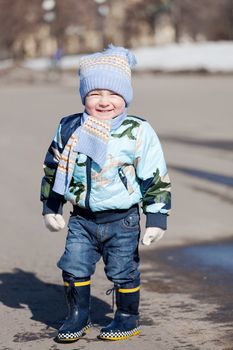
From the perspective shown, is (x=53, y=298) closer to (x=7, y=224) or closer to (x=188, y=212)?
(x=7, y=224)

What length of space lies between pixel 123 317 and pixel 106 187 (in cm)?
64

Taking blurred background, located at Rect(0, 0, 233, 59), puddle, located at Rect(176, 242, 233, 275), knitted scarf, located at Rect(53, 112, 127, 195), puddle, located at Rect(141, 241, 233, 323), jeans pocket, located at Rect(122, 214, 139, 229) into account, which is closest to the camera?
knitted scarf, located at Rect(53, 112, 127, 195)

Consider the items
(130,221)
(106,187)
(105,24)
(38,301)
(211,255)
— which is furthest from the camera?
(105,24)

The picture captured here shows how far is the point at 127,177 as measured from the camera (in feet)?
15.7

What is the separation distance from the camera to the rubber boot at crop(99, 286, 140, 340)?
492cm

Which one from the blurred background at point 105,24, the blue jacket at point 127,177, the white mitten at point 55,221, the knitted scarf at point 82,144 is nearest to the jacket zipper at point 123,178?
the blue jacket at point 127,177

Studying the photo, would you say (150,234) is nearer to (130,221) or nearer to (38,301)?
(130,221)

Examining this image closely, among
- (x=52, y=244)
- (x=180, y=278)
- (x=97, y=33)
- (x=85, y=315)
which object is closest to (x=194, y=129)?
(x=52, y=244)

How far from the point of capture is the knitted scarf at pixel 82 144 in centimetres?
477

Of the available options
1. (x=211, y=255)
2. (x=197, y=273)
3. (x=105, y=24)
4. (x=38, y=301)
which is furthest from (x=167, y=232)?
(x=105, y=24)

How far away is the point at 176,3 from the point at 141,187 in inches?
3309

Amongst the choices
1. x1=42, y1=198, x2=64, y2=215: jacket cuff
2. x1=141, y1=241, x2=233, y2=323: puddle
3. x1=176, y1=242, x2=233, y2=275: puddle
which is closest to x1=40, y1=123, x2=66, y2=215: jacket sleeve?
x1=42, y1=198, x2=64, y2=215: jacket cuff

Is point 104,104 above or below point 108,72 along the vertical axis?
below

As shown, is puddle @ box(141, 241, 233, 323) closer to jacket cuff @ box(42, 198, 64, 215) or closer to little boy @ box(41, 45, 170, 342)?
little boy @ box(41, 45, 170, 342)
